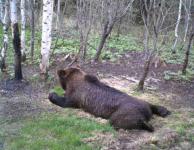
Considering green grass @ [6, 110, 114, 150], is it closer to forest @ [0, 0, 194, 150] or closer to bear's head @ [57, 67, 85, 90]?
forest @ [0, 0, 194, 150]

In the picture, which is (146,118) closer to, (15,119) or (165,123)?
(165,123)

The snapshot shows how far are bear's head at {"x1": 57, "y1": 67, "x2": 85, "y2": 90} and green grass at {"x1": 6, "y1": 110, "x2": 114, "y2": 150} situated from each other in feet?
3.56

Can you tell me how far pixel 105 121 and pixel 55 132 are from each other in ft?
3.72

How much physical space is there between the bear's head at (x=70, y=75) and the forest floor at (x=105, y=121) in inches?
23.7

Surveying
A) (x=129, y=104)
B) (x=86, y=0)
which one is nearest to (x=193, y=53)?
(x=86, y=0)

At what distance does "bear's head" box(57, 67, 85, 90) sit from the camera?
871 centimetres

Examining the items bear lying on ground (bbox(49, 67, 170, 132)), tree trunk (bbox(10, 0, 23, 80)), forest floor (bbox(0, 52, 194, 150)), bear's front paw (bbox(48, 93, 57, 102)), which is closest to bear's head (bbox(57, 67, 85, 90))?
bear lying on ground (bbox(49, 67, 170, 132))

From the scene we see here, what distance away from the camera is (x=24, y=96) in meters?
8.99

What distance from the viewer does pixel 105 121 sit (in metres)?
7.59

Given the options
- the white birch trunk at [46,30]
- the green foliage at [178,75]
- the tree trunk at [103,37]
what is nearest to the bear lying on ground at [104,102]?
the white birch trunk at [46,30]

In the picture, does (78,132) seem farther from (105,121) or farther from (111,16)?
(111,16)

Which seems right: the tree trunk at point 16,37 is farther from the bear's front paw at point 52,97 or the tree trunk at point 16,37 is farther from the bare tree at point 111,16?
the bare tree at point 111,16

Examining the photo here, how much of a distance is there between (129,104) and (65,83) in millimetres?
2056

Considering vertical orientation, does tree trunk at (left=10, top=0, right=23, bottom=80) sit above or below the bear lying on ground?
above
